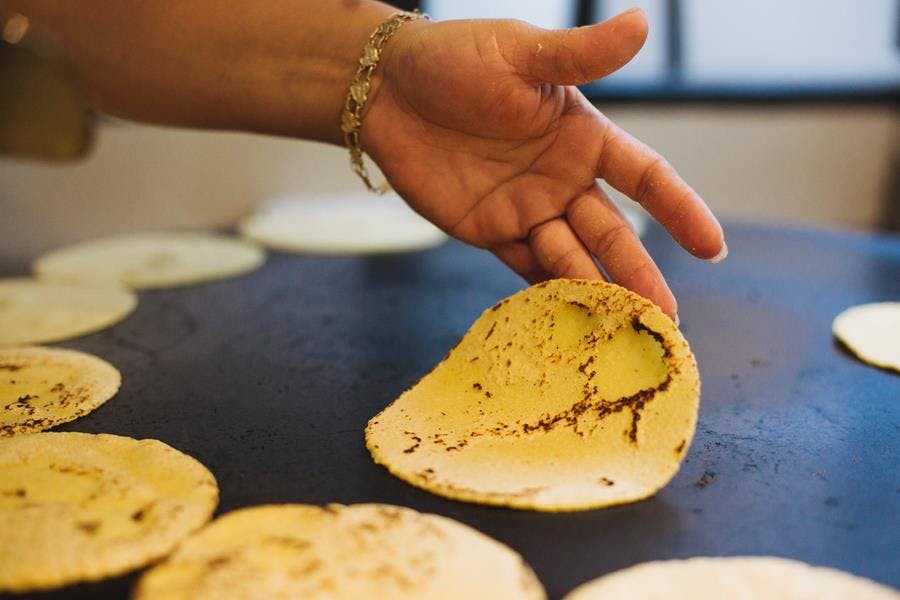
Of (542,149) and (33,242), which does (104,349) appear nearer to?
(542,149)

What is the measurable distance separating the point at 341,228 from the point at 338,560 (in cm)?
164

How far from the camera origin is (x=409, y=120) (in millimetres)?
1452

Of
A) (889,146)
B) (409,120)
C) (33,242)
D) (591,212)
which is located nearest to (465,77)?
(409,120)

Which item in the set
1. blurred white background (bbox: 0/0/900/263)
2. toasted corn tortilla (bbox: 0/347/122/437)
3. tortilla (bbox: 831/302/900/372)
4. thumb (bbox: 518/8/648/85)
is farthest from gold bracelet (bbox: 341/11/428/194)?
blurred white background (bbox: 0/0/900/263)

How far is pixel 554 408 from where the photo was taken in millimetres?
1143

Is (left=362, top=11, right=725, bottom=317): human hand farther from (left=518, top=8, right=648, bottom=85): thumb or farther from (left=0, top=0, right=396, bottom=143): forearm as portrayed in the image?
(left=0, top=0, right=396, bottom=143): forearm

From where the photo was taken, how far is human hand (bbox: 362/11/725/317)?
1242 mm

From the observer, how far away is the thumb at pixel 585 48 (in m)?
1.14

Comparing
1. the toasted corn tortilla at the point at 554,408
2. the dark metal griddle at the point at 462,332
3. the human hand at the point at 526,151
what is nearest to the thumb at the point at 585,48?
the human hand at the point at 526,151

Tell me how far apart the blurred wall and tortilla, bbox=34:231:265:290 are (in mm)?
253

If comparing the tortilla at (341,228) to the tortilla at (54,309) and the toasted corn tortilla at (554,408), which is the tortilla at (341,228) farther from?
the toasted corn tortilla at (554,408)

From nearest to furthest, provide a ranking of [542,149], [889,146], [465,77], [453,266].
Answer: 1. [465,77]
2. [542,149]
3. [453,266]
4. [889,146]

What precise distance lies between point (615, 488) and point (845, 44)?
13.0ft

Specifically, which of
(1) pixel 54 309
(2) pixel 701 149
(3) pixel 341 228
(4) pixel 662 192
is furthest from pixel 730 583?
(2) pixel 701 149
